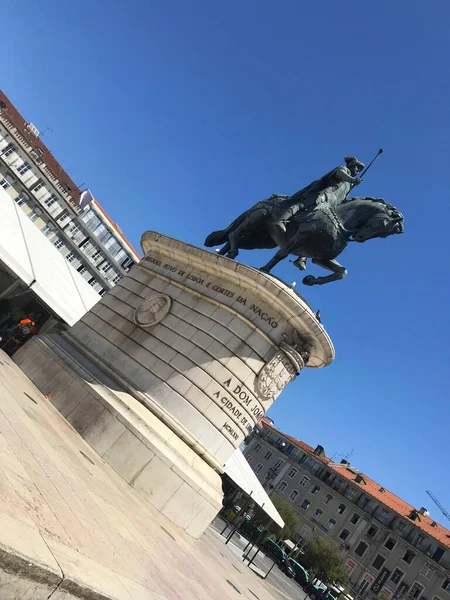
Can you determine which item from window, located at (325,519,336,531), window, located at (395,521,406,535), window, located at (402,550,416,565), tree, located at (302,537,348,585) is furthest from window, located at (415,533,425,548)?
tree, located at (302,537,348,585)

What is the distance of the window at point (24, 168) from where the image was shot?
172ft

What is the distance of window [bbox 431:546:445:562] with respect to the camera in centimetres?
4794

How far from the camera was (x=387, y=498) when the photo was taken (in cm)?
5759

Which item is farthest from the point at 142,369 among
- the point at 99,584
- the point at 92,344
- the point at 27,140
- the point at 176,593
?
the point at 27,140

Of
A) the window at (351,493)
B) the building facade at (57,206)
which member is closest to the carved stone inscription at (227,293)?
the building facade at (57,206)

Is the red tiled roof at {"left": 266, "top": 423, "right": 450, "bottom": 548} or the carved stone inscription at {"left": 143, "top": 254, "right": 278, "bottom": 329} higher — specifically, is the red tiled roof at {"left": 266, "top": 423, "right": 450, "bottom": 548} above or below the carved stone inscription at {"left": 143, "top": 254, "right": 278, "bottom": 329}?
above

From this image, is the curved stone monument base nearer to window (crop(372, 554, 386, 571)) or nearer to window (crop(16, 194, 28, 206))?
window (crop(16, 194, 28, 206))

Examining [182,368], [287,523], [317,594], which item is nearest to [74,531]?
[182,368]

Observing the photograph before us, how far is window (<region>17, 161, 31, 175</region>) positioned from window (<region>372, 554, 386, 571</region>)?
56.9 metres

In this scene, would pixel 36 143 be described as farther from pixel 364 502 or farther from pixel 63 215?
pixel 364 502

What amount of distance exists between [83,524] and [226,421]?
21.7ft

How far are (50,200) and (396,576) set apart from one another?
5593 centimetres

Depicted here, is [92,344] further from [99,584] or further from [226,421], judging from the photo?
[99,584]

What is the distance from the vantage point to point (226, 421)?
11.1 metres
